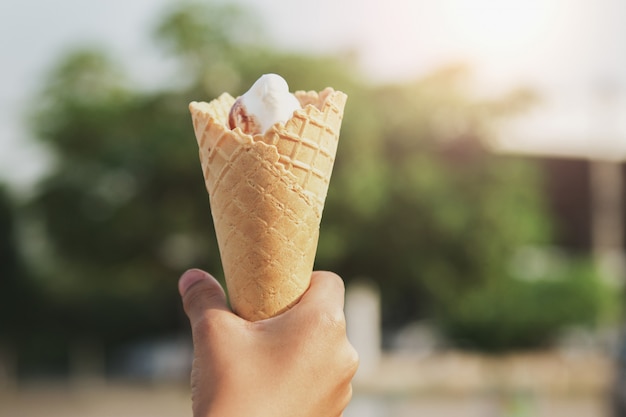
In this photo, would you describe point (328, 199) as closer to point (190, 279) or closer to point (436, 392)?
point (436, 392)

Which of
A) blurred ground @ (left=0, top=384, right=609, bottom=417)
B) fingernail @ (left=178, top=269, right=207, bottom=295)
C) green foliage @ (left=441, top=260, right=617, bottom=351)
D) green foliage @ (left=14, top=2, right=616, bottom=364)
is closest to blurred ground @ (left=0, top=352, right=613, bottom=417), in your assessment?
blurred ground @ (left=0, top=384, right=609, bottom=417)

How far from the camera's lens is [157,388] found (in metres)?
19.2

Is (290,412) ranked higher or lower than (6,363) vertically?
higher

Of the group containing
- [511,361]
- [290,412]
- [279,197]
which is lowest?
[511,361]

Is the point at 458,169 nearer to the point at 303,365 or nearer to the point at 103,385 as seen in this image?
the point at 103,385

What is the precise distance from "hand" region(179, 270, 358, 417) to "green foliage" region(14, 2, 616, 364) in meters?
15.2

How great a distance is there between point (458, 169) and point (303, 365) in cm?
1883

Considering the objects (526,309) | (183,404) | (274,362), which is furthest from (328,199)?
(274,362)

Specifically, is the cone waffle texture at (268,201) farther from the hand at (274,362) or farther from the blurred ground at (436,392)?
the blurred ground at (436,392)

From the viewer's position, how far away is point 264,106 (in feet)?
7.29

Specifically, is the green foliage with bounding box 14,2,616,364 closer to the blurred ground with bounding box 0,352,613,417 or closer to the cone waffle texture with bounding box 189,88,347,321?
the blurred ground with bounding box 0,352,613,417

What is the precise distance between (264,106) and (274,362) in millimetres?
733

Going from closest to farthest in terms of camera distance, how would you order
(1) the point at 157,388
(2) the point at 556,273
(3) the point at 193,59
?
(3) the point at 193,59 → (1) the point at 157,388 → (2) the point at 556,273

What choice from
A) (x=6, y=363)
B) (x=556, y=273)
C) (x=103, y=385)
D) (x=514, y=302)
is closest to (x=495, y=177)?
(x=514, y=302)
